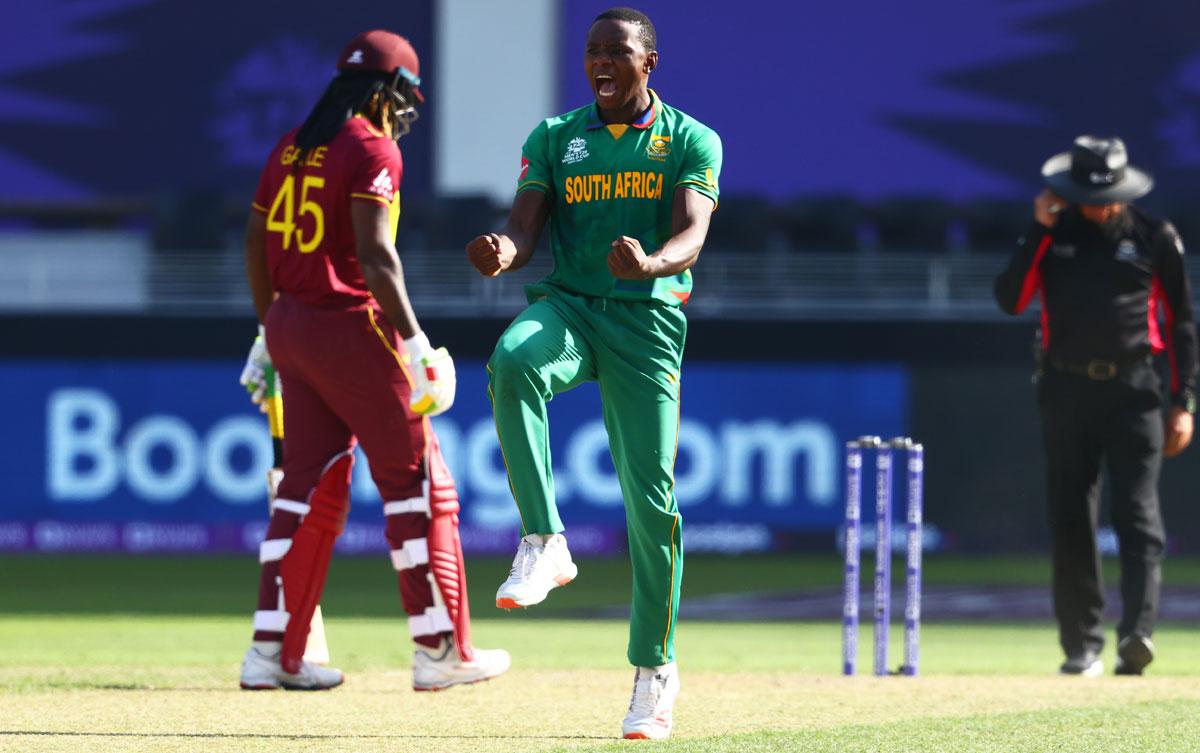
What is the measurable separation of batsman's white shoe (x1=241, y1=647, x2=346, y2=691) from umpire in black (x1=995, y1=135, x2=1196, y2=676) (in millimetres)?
3186

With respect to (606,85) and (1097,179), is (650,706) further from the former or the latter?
(1097,179)

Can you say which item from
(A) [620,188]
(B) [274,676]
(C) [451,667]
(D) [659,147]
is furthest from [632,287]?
(B) [274,676]

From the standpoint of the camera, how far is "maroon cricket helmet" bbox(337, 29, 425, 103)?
6133 millimetres

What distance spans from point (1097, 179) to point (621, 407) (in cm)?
323

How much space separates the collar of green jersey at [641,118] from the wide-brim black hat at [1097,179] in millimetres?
2776

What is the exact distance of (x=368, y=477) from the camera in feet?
56.6

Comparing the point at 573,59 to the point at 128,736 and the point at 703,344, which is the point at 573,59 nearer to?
the point at 703,344

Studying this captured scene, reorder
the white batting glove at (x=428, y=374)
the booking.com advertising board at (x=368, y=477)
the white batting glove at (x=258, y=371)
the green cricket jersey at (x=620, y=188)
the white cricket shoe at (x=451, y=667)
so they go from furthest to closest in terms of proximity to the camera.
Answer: the booking.com advertising board at (x=368, y=477) < the white batting glove at (x=258, y=371) < the white cricket shoe at (x=451, y=667) < the white batting glove at (x=428, y=374) < the green cricket jersey at (x=620, y=188)

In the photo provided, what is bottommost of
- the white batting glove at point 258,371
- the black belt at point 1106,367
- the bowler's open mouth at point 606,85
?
the black belt at point 1106,367

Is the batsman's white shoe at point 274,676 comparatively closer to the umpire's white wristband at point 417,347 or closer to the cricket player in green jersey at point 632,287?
the umpire's white wristband at point 417,347

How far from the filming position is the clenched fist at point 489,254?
200 inches

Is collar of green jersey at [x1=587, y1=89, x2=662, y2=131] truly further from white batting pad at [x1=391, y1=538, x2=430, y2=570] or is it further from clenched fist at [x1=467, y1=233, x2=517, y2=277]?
white batting pad at [x1=391, y1=538, x2=430, y2=570]

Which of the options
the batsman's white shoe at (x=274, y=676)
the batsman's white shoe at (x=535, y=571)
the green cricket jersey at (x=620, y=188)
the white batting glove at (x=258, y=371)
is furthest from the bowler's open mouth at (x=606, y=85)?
the batsman's white shoe at (x=274, y=676)

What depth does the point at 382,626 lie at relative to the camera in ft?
36.2
